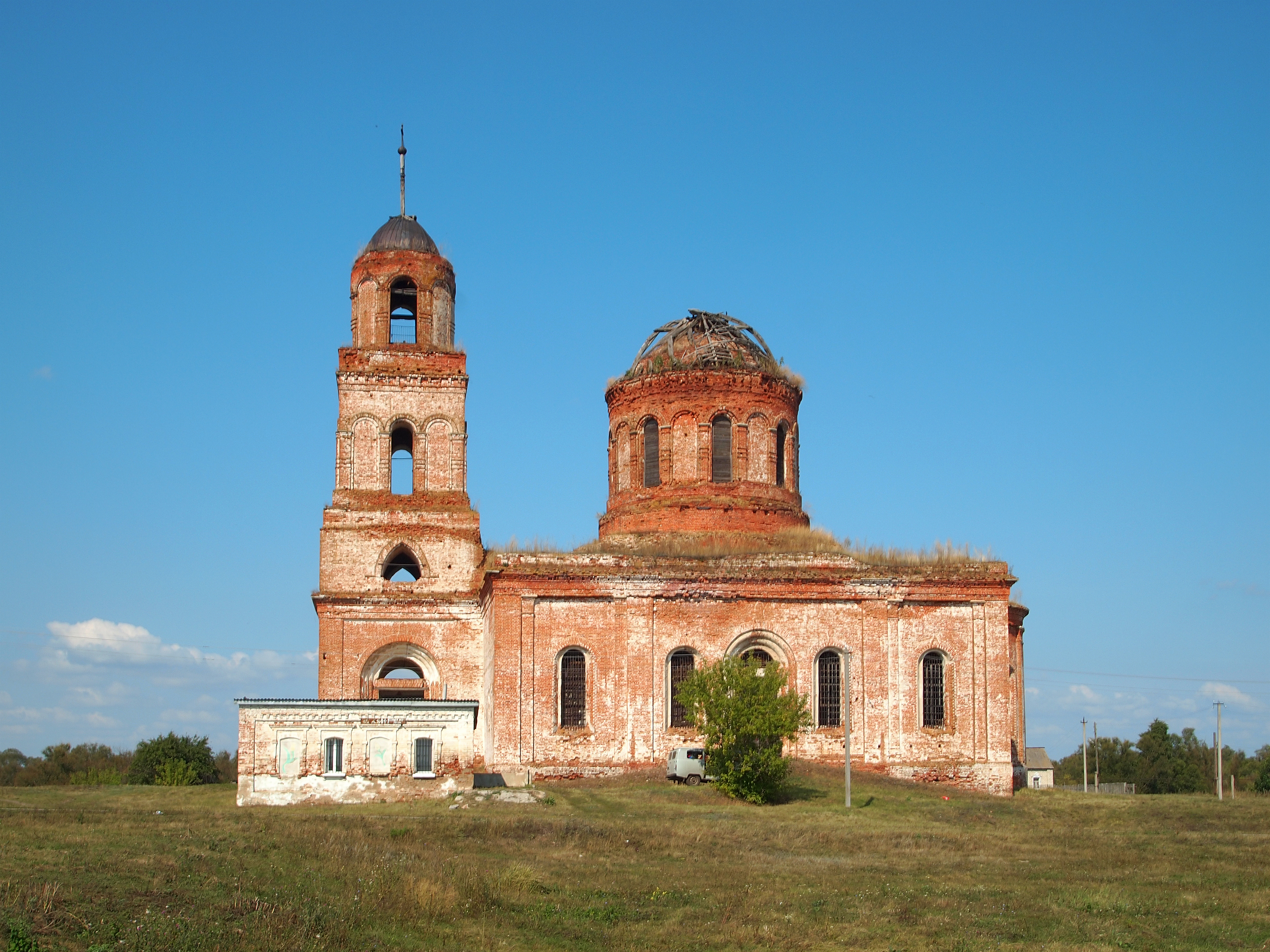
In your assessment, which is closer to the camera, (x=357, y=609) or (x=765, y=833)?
(x=765, y=833)

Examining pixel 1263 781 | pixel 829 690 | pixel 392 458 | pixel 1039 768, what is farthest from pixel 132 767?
pixel 1263 781

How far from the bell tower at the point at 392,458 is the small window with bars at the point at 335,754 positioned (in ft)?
19.9

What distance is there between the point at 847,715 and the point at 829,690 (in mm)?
3220

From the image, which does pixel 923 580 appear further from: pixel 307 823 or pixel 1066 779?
pixel 1066 779

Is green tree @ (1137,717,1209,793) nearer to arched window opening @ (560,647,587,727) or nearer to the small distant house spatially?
the small distant house

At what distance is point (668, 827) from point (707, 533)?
13.5m

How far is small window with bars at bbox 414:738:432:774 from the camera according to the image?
32.5 meters

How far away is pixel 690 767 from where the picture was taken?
33.5 metres

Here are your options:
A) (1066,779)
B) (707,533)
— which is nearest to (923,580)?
(707,533)

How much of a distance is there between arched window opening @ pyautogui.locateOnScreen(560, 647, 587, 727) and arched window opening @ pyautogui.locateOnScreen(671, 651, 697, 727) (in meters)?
2.21

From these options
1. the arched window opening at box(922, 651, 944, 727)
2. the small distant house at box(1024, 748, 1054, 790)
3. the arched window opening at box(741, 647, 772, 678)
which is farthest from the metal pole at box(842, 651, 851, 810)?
the small distant house at box(1024, 748, 1054, 790)

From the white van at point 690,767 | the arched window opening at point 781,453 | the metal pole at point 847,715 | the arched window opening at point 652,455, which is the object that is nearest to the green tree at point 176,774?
the white van at point 690,767

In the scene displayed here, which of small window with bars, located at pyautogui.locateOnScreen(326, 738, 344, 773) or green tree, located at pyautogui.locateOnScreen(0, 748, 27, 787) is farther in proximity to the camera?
green tree, located at pyautogui.locateOnScreen(0, 748, 27, 787)

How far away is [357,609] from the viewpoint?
39094 millimetres
